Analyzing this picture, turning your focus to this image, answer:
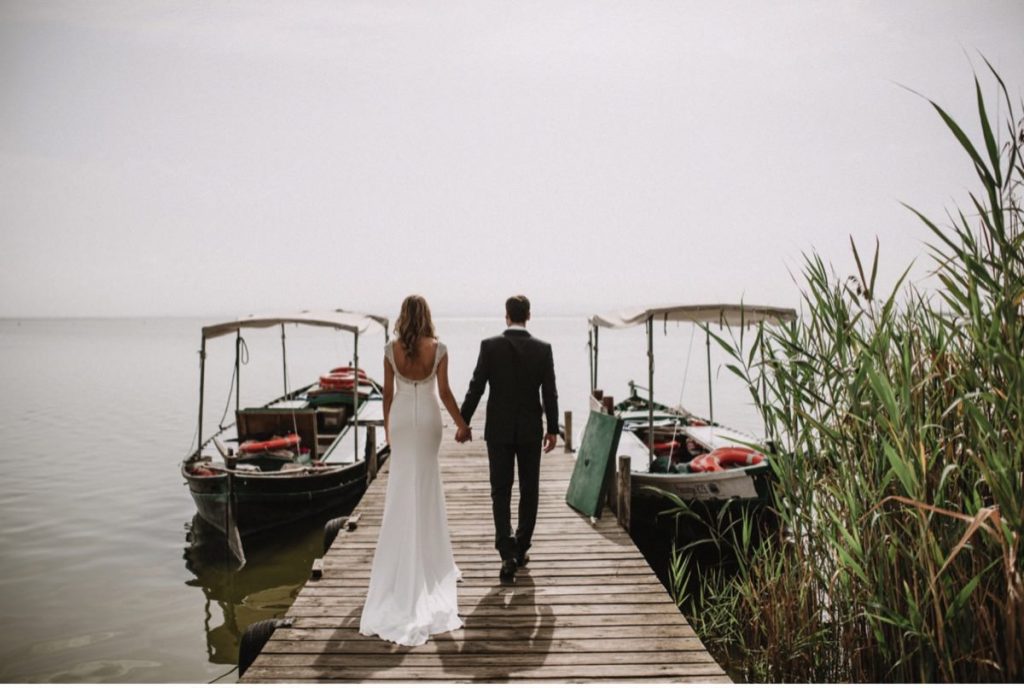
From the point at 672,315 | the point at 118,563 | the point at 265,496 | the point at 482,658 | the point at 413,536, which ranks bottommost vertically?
the point at 118,563

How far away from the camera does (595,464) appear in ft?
25.0

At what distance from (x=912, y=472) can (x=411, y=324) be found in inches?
132

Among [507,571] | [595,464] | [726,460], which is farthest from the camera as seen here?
[726,460]

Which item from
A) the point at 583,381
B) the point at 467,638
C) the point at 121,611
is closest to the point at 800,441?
the point at 467,638

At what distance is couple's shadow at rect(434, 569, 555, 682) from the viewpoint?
4.04m

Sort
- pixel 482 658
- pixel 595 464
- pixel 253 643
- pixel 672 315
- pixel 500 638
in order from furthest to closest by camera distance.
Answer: pixel 672 315 → pixel 595 464 → pixel 253 643 → pixel 500 638 → pixel 482 658

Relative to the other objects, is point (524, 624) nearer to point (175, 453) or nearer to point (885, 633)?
point (885, 633)

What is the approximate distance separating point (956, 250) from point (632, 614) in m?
3.49

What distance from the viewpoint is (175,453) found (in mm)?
18297

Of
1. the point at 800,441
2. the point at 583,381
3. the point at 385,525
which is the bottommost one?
the point at 583,381

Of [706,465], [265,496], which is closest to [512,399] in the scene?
[706,465]

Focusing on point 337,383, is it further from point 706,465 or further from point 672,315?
point 706,465

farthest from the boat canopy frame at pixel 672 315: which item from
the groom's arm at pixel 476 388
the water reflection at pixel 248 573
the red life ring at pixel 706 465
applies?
the water reflection at pixel 248 573

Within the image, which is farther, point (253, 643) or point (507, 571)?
point (507, 571)
